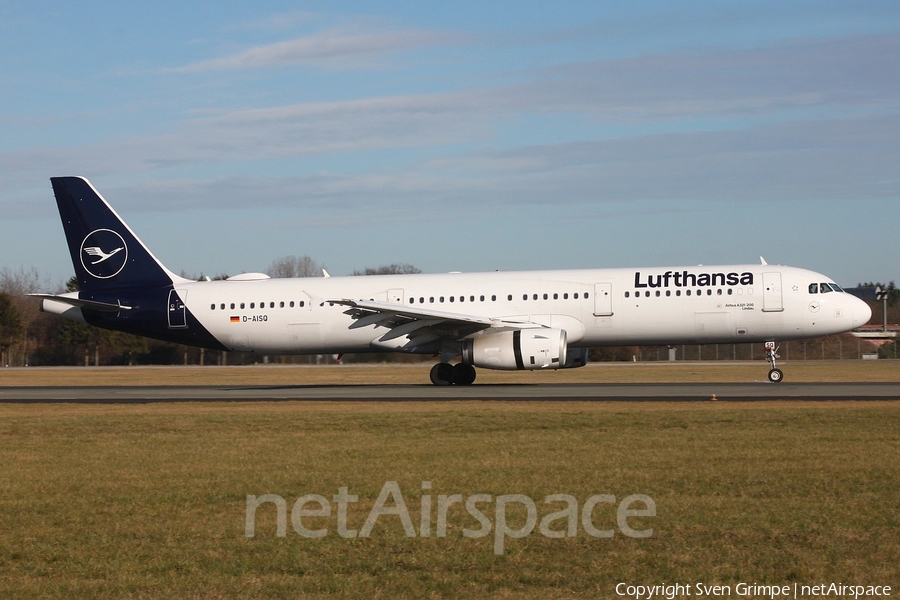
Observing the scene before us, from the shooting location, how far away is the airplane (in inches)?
1222

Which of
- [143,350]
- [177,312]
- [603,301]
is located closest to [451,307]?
[603,301]

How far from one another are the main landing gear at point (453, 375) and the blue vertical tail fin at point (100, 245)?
35.0 feet

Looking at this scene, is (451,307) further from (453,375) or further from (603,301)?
(603,301)

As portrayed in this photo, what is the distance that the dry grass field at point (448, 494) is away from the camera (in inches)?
294

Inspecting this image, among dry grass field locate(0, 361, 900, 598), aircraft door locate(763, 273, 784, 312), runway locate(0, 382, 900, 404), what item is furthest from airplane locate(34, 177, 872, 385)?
dry grass field locate(0, 361, 900, 598)

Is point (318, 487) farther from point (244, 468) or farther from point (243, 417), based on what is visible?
point (243, 417)

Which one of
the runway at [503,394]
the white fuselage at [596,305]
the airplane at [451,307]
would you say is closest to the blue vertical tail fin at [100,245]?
the airplane at [451,307]

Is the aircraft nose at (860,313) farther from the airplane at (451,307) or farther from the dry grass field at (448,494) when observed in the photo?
the dry grass field at (448,494)

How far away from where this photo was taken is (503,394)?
28.1 m

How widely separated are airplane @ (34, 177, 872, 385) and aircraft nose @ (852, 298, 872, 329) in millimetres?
69

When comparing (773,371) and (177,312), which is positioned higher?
(177,312)

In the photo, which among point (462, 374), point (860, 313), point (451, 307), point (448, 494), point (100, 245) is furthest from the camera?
point (100, 245)

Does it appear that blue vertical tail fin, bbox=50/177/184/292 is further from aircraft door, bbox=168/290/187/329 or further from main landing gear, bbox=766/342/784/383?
main landing gear, bbox=766/342/784/383

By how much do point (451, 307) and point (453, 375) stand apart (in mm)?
2280
